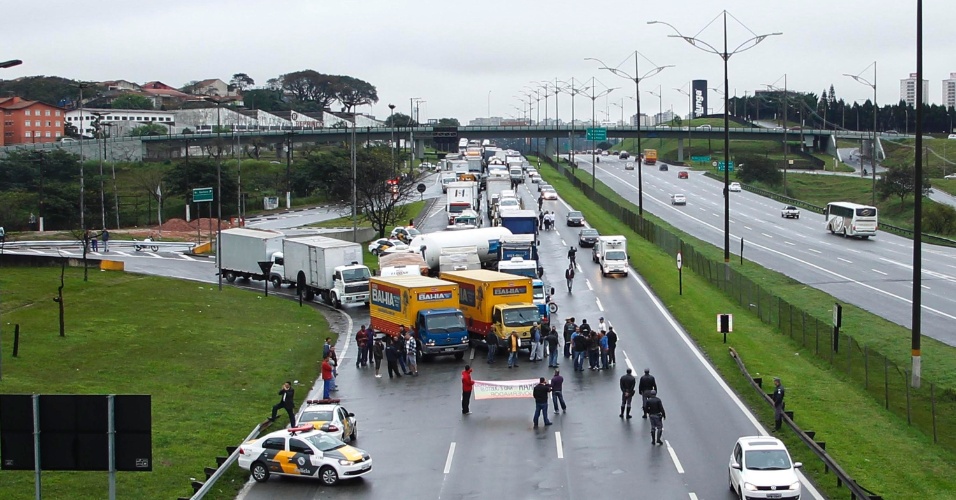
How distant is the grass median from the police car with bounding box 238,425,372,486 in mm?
9295

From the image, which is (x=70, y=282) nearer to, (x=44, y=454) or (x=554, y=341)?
(x=554, y=341)

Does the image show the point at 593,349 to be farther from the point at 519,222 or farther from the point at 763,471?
the point at 519,222

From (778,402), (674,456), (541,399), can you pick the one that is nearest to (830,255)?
(778,402)

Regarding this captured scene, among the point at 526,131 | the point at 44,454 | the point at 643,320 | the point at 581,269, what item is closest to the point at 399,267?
the point at 643,320

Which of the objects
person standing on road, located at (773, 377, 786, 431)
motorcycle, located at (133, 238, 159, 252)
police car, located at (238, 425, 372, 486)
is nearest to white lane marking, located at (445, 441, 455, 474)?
police car, located at (238, 425, 372, 486)

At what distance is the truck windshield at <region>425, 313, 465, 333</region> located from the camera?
3994 cm

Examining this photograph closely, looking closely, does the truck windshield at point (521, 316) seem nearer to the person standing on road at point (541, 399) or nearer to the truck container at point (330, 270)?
the person standing on road at point (541, 399)

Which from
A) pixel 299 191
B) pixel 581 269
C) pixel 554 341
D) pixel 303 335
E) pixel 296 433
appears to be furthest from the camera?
pixel 299 191

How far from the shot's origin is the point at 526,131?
19400 cm

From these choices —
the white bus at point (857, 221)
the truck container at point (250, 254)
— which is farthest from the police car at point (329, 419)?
the white bus at point (857, 221)

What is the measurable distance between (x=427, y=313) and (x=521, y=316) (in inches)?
142

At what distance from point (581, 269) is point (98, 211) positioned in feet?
229

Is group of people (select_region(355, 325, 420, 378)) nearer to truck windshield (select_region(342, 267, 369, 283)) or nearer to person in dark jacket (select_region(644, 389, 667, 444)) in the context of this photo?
person in dark jacket (select_region(644, 389, 667, 444))

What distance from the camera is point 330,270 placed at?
54.7 m
